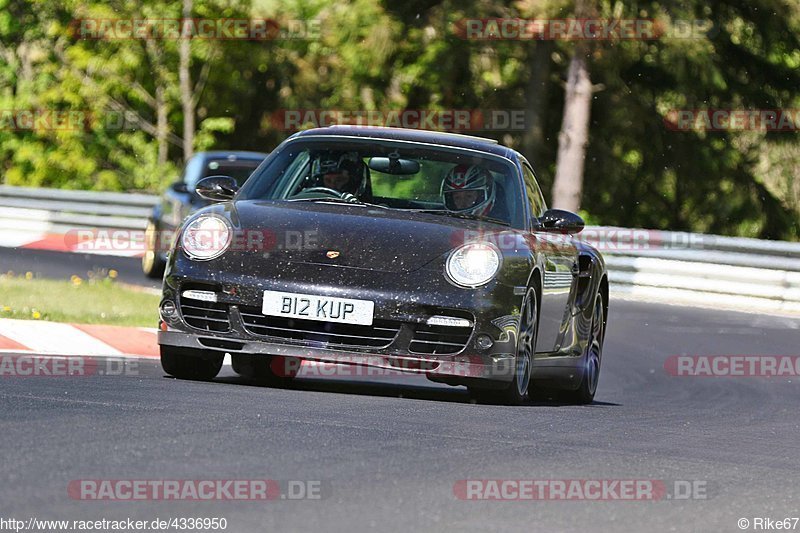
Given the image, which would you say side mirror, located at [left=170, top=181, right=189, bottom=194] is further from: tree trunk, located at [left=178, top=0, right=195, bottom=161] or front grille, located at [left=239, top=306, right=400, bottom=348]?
tree trunk, located at [left=178, top=0, right=195, bottom=161]

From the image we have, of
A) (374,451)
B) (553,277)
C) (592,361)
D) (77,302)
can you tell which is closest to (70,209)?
(77,302)

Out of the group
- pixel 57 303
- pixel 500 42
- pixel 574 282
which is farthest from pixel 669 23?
pixel 574 282

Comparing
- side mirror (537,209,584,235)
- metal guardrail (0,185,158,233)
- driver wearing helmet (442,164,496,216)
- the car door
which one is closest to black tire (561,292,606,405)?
the car door

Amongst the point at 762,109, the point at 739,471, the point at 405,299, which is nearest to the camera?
the point at 739,471

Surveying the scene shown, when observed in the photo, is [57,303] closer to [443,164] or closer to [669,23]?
[443,164]

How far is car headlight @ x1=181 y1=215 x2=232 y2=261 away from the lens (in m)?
8.31

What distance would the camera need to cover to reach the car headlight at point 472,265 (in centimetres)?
817

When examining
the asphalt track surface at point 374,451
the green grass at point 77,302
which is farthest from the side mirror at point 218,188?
the green grass at point 77,302

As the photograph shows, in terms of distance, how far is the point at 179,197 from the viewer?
18.0 m

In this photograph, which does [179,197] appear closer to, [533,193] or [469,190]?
[533,193]

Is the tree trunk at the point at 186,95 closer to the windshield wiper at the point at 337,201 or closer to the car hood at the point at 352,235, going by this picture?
the windshield wiper at the point at 337,201

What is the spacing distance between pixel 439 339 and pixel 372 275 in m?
0.44

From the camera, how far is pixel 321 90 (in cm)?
3350

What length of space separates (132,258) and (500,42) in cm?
926
